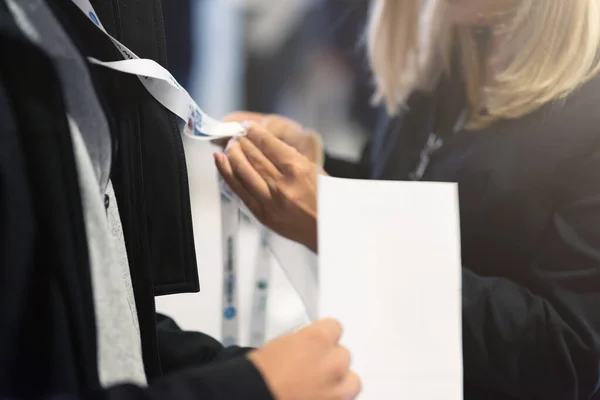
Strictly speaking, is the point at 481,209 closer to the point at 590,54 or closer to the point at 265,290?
the point at 590,54

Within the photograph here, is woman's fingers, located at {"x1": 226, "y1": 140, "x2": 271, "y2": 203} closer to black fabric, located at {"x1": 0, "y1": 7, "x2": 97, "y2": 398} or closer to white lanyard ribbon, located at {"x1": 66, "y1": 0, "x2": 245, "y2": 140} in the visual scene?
white lanyard ribbon, located at {"x1": 66, "y1": 0, "x2": 245, "y2": 140}

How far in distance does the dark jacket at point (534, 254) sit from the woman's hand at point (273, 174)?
19cm

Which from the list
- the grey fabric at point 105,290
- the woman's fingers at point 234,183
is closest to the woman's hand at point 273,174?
the woman's fingers at point 234,183

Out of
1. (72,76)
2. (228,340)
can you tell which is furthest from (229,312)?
(72,76)

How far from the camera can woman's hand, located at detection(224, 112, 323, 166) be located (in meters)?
0.62

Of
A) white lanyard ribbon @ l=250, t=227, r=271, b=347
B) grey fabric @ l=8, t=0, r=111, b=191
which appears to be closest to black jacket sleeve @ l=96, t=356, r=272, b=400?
grey fabric @ l=8, t=0, r=111, b=191

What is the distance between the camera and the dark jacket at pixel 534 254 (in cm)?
49

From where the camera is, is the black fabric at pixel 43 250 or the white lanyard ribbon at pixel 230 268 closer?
the black fabric at pixel 43 250

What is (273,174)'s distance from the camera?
519 millimetres

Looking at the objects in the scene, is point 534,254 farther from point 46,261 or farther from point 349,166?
point 46,261

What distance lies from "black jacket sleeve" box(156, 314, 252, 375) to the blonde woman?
155mm

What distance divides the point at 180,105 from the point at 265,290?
326 millimetres

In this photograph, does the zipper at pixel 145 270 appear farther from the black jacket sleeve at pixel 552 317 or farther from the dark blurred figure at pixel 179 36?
the black jacket sleeve at pixel 552 317

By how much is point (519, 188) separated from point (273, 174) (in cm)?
29
